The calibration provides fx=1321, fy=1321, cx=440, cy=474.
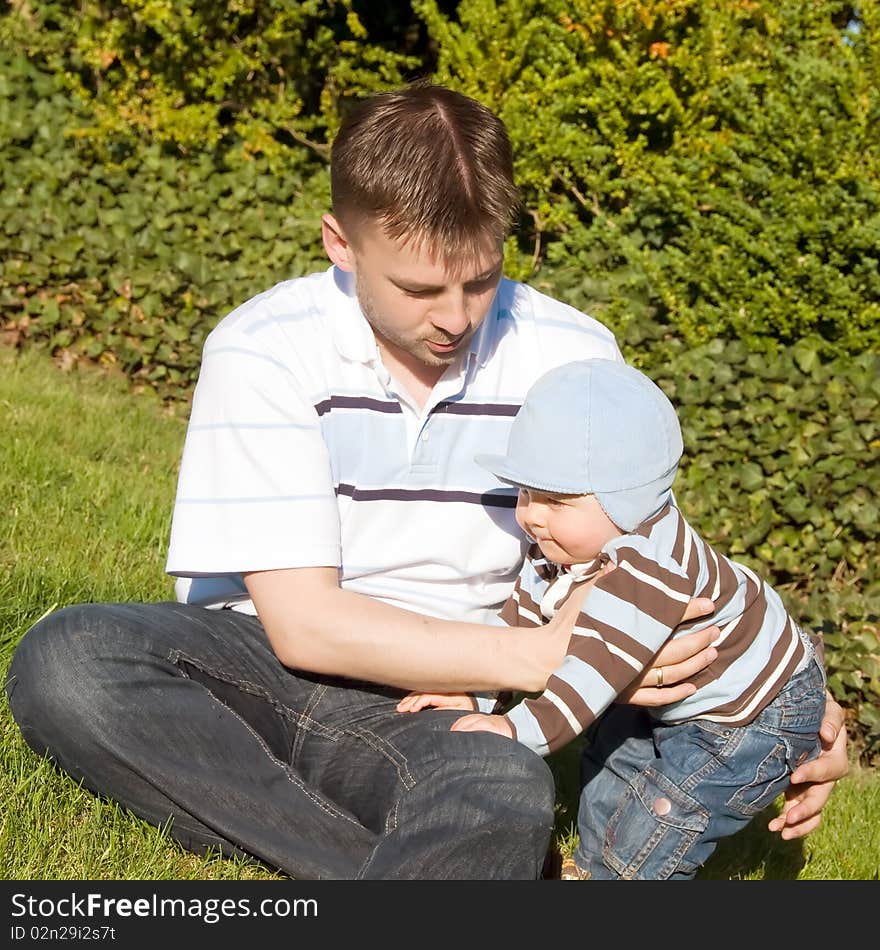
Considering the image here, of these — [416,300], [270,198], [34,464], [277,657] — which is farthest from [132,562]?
[270,198]

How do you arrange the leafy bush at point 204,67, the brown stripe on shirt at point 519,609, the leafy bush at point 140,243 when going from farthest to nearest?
1. the leafy bush at point 204,67
2. the leafy bush at point 140,243
3. the brown stripe on shirt at point 519,609

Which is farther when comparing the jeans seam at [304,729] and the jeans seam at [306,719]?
the jeans seam at [304,729]

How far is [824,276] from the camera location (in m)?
4.06

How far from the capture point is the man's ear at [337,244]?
2.83 m

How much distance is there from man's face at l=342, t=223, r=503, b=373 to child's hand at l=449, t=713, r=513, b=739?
2.43 feet

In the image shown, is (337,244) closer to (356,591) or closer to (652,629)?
(356,591)

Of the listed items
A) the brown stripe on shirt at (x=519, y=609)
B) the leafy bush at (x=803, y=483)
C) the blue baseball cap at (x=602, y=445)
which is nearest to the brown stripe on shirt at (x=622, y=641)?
the blue baseball cap at (x=602, y=445)

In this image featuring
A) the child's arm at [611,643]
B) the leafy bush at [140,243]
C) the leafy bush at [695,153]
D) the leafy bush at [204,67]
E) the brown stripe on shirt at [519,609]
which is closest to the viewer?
the child's arm at [611,643]

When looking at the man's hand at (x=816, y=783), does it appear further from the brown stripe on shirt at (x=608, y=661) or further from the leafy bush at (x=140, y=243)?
the leafy bush at (x=140, y=243)

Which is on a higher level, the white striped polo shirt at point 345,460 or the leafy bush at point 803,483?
the white striped polo shirt at point 345,460

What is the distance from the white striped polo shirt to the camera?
2.71 m

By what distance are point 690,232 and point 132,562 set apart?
2.17 m

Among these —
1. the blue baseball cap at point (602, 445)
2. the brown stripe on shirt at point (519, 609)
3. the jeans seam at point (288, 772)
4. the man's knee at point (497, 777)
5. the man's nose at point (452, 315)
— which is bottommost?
the jeans seam at point (288, 772)
